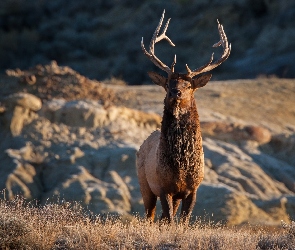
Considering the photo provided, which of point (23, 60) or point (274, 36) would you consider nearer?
point (274, 36)

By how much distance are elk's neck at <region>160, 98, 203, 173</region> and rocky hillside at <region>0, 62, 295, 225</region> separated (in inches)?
309

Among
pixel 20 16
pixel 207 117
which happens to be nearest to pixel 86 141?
pixel 207 117

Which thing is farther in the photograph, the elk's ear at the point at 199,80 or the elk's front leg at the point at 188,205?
the elk's ear at the point at 199,80

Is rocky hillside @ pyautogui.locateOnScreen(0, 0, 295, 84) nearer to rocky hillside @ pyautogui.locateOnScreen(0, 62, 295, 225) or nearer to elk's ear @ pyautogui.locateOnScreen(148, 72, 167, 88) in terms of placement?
rocky hillside @ pyautogui.locateOnScreen(0, 62, 295, 225)

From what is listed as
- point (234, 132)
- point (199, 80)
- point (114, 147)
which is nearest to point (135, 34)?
point (234, 132)

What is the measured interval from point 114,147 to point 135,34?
86.9 feet

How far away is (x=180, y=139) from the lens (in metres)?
13.4

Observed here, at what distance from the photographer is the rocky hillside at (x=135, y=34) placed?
43.2m

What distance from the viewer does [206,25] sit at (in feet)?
157

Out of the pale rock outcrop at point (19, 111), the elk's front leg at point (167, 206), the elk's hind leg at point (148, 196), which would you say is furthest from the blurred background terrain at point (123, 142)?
the elk's front leg at point (167, 206)

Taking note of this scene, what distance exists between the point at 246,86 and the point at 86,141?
784cm

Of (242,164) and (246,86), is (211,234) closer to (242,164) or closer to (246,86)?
(242,164)

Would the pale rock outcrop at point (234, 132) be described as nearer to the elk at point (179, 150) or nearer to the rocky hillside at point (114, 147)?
the rocky hillside at point (114, 147)

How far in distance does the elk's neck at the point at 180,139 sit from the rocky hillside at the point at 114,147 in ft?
25.8
